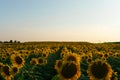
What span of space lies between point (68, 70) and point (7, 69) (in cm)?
370

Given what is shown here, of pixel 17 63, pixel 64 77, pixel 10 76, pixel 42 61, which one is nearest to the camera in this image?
pixel 64 77

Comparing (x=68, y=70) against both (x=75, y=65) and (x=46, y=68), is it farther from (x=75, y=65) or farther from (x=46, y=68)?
(x=46, y=68)

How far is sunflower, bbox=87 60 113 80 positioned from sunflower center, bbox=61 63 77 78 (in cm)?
33

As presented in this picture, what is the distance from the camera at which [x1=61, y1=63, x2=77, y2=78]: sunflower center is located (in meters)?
5.62

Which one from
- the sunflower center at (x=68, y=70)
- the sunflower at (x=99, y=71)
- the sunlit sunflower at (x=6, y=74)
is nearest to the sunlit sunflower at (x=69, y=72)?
the sunflower center at (x=68, y=70)

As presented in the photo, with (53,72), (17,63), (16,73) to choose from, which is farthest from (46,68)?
(16,73)

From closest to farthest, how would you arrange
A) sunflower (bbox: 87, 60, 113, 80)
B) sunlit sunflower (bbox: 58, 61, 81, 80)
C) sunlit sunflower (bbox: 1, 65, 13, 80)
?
sunlit sunflower (bbox: 58, 61, 81, 80) → sunflower (bbox: 87, 60, 113, 80) → sunlit sunflower (bbox: 1, 65, 13, 80)

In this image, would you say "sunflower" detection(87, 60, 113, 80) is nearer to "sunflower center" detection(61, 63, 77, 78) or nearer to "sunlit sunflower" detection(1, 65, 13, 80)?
"sunflower center" detection(61, 63, 77, 78)

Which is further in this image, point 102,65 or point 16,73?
point 16,73

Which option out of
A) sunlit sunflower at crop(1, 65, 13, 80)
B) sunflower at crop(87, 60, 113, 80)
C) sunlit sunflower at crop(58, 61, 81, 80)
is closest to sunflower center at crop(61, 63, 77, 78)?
sunlit sunflower at crop(58, 61, 81, 80)

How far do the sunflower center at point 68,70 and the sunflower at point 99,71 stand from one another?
0.33 meters

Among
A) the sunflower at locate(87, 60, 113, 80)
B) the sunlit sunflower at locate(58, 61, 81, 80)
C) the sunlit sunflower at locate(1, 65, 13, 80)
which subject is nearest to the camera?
the sunlit sunflower at locate(58, 61, 81, 80)

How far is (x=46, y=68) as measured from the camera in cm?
1264

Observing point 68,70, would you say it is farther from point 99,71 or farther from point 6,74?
point 6,74
